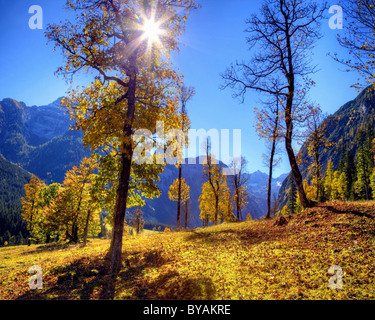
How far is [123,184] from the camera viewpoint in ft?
31.8

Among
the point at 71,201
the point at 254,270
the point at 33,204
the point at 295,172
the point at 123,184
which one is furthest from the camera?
the point at 33,204

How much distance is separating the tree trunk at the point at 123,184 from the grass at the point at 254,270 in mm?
957

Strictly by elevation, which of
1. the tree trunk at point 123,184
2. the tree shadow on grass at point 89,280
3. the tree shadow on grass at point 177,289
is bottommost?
the tree shadow on grass at point 89,280

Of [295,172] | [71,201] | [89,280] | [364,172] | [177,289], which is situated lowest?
[89,280]

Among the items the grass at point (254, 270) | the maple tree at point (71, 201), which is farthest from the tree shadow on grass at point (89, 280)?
the maple tree at point (71, 201)

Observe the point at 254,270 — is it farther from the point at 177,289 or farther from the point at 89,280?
the point at 89,280

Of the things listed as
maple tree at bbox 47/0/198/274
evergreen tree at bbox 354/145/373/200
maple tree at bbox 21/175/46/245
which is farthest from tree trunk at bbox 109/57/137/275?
evergreen tree at bbox 354/145/373/200

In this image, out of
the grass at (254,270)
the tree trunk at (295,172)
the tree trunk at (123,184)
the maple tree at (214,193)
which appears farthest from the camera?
the maple tree at (214,193)

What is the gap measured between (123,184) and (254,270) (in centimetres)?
685

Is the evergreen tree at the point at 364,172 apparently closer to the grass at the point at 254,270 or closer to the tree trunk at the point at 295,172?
the tree trunk at the point at 295,172

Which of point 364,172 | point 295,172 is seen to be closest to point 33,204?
point 295,172

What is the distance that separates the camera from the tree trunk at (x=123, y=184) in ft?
30.3
